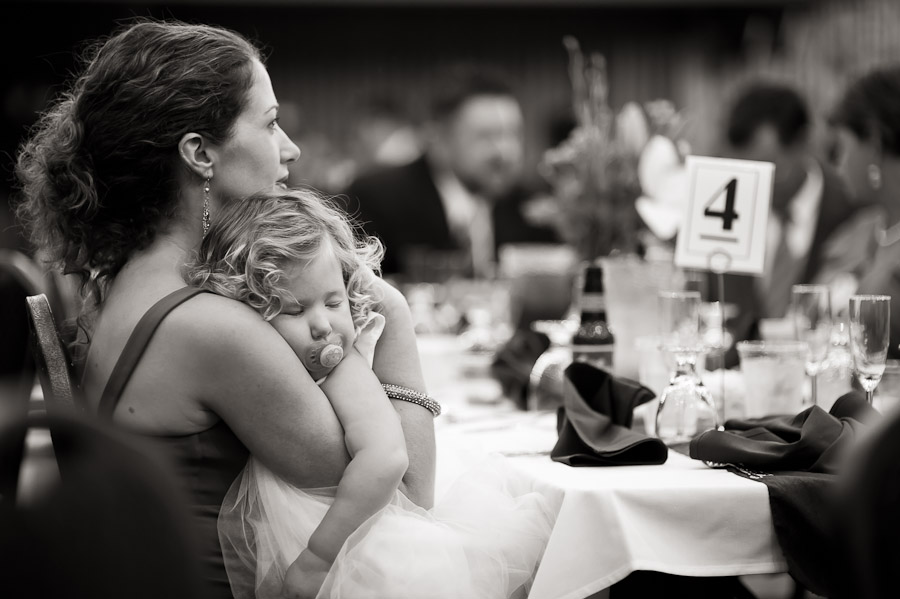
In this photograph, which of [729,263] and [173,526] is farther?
[729,263]

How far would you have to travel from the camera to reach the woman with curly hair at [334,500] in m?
1.44

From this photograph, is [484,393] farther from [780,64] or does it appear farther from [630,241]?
[780,64]

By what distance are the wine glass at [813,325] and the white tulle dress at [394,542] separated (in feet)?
2.62

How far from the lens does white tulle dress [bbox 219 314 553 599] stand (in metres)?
1.41

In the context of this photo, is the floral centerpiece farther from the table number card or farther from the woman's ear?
the woman's ear

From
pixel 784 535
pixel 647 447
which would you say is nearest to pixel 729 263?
pixel 647 447

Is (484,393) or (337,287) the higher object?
(337,287)

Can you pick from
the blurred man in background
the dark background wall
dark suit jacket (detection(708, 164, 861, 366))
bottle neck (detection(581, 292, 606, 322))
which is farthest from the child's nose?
the dark background wall

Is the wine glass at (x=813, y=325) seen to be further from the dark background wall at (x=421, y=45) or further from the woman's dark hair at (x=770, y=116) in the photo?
the dark background wall at (x=421, y=45)

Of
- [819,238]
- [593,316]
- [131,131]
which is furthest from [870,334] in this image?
[819,238]

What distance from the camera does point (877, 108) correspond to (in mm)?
3309

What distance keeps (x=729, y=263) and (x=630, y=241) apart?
0.58 metres

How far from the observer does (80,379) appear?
1.71m

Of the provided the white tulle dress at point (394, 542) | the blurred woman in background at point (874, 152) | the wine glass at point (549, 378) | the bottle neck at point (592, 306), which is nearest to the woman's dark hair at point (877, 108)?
the blurred woman in background at point (874, 152)
